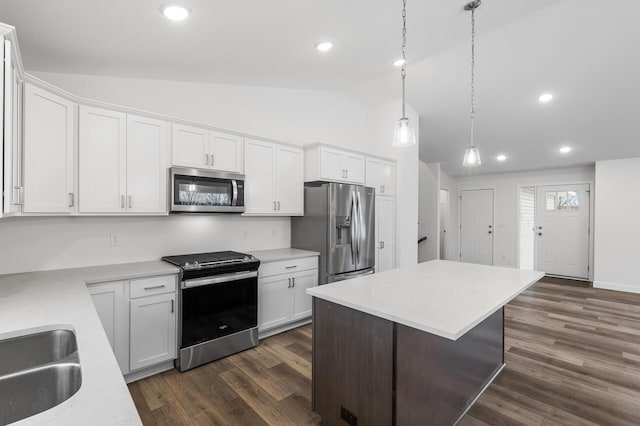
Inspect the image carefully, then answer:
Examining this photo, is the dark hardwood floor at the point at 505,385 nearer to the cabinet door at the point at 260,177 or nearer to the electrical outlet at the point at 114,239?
the electrical outlet at the point at 114,239

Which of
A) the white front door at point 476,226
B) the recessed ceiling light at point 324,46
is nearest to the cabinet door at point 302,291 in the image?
the recessed ceiling light at point 324,46

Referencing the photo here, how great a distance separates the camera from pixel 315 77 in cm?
375

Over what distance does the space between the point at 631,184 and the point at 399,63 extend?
4989mm

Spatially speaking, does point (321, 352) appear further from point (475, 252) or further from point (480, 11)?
point (475, 252)

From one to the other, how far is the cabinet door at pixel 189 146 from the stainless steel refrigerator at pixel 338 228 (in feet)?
4.43

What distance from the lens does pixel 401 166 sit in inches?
179

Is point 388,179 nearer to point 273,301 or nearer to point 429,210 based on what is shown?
point 273,301

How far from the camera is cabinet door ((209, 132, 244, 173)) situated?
3.12 m

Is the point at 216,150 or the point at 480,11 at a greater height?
the point at 480,11

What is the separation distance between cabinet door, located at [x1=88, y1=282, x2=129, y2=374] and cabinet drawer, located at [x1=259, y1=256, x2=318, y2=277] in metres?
1.26

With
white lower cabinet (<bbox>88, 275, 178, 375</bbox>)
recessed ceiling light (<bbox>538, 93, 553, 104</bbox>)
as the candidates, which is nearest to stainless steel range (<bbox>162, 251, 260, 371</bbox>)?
white lower cabinet (<bbox>88, 275, 178, 375</bbox>)

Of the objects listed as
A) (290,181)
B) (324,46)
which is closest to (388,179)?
(290,181)

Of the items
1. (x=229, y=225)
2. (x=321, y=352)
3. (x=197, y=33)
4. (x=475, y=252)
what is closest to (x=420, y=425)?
(x=321, y=352)

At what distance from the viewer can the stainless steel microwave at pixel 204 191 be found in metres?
2.83
